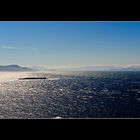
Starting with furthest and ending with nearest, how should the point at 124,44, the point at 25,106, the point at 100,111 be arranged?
the point at 124,44
the point at 25,106
the point at 100,111
